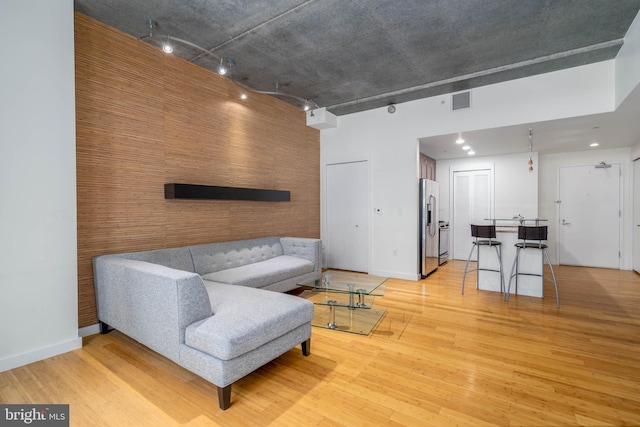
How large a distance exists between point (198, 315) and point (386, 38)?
3.25 m

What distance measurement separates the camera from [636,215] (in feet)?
18.1

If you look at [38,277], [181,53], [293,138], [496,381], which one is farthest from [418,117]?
[38,277]

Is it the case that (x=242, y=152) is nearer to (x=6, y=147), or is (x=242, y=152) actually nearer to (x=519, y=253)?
(x=6, y=147)

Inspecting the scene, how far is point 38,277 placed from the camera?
2.49m

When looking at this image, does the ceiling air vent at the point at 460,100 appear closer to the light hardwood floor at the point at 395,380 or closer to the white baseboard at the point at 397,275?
the white baseboard at the point at 397,275

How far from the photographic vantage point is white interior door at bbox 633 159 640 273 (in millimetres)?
5406

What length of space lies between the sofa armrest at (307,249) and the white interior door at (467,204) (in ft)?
12.9

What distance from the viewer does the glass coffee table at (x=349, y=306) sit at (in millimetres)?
3139

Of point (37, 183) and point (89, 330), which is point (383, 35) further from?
point (89, 330)

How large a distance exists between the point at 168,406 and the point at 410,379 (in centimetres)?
166

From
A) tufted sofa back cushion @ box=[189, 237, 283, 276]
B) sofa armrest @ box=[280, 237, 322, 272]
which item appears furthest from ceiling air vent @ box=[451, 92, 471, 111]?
tufted sofa back cushion @ box=[189, 237, 283, 276]

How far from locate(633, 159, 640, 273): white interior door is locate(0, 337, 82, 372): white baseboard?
845 centimetres
